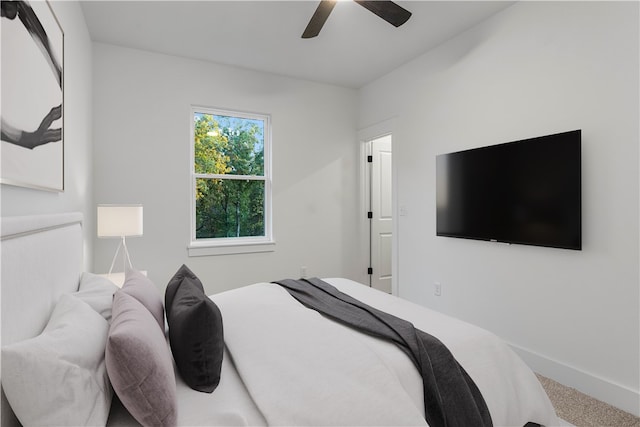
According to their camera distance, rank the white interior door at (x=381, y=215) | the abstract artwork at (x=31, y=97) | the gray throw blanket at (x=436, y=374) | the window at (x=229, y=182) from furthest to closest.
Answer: the white interior door at (x=381, y=215) < the window at (x=229, y=182) < the gray throw blanket at (x=436, y=374) < the abstract artwork at (x=31, y=97)

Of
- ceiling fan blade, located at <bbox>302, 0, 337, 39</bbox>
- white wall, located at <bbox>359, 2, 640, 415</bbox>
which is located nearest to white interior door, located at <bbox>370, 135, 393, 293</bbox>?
white wall, located at <bbox>359, 2, 640, 415</bbox>

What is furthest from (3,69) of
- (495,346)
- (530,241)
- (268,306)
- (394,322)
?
(530,241)

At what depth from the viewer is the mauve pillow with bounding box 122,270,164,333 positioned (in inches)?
58.3

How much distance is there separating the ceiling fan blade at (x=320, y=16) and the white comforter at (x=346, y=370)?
1.81 m

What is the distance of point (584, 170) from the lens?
232cm

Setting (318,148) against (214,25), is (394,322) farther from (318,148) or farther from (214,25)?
(318,148)

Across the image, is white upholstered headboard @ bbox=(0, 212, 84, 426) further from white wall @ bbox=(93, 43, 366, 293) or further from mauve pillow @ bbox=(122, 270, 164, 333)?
white wall @ bbox=(93, 43, 366, 293)

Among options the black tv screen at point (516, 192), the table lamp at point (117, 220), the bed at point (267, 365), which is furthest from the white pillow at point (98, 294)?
the black tv screen at point (516, 192)

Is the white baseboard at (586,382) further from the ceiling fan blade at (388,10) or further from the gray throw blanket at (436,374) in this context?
the ceiling fan blade at (388,10)

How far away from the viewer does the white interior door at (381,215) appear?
4.76 meters

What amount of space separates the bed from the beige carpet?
2.08 ft

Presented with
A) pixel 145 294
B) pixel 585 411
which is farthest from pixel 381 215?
pixel 145 294

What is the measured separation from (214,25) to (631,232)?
3.39 m

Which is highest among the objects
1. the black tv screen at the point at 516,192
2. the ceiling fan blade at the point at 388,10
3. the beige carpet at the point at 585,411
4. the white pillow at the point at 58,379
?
the ceiling fan blade at the point at 388,10
